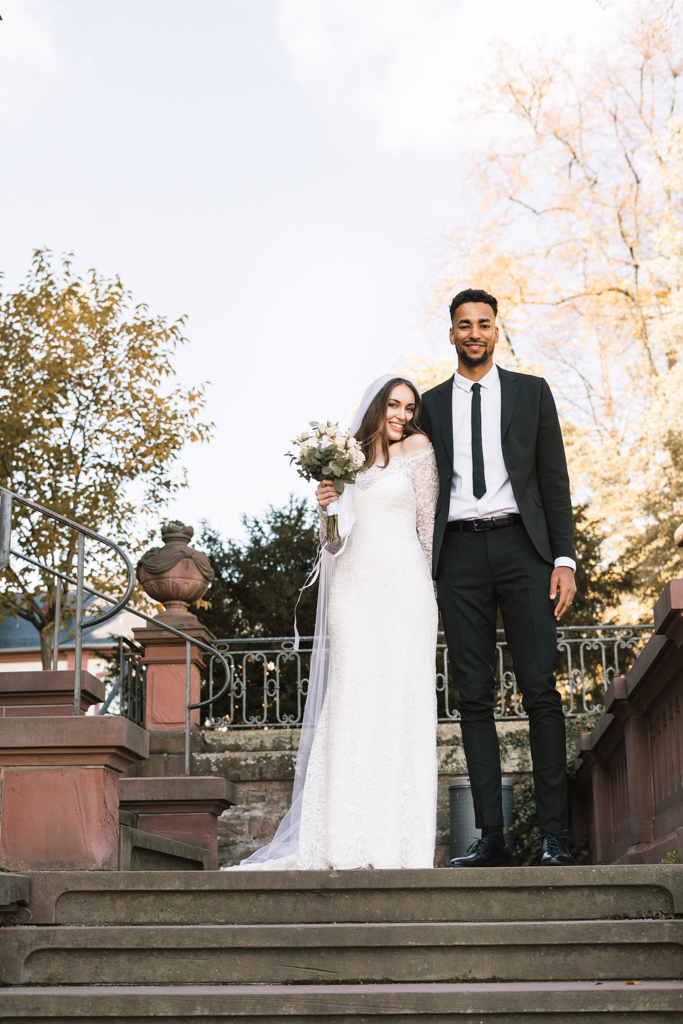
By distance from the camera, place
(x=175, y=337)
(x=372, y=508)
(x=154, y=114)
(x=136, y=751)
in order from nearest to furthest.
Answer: (x=136, y=751) → (x=372, y=508) → (x=175, y=337) → (x=154, y=114)

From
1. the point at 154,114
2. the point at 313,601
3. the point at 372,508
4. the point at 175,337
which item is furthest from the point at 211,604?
the point at 372,508

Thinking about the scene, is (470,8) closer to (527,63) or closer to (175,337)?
(527,63)

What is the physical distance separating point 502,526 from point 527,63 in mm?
18828

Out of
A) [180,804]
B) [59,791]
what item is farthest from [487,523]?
[180,804]

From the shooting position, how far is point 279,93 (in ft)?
52.8

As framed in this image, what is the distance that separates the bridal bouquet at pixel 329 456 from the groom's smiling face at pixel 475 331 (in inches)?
24.9

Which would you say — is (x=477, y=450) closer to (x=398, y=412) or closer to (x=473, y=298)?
(x=398, y=412)

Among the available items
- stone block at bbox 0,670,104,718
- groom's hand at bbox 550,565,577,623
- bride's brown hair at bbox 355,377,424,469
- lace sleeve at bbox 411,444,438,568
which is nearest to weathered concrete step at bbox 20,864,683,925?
groom's hand at bbox 550,565,577,623

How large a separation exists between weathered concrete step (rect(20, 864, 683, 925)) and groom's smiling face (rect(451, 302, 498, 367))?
7.13 feet

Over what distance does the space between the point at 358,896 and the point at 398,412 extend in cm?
223

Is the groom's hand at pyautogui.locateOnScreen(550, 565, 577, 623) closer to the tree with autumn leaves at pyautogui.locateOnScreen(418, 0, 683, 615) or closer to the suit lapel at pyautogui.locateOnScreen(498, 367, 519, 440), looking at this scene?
the suit lapel at pyautogui.locateOnScreen(498, 367, 519, 440)

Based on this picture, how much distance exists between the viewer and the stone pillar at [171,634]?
951 centimetres

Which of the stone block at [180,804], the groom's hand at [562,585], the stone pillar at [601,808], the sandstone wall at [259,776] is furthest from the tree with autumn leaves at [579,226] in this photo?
the groom's hand at [562,585]

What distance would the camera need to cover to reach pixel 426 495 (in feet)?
15.7
